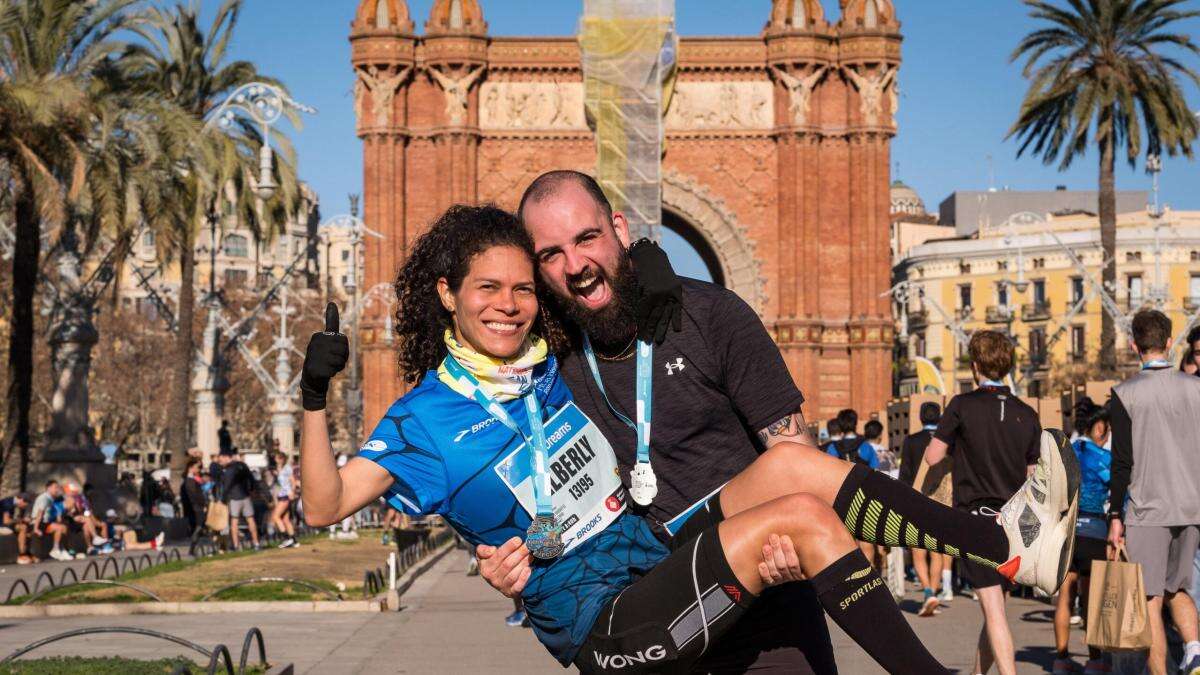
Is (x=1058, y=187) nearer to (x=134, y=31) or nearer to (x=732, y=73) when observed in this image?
(x=732, y=73)

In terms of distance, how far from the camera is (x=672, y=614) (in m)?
3.76

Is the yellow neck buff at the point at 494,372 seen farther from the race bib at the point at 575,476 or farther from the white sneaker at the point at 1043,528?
the white sneaker at the point at 1043,528

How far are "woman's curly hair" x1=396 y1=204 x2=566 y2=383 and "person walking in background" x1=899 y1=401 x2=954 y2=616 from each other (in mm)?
4893

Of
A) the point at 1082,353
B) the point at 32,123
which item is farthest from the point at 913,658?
the point at 1082,353

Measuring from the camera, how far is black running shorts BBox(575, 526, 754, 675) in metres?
3.74

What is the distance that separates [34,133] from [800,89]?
956 inches

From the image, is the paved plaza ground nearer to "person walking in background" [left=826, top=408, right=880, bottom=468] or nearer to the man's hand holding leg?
"person walking in background" [left=826, top=408, right=880, bottom=468]

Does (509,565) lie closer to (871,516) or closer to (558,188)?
(871,516)

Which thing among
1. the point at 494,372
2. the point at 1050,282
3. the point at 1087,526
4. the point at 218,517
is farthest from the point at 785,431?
the point at 1050,282

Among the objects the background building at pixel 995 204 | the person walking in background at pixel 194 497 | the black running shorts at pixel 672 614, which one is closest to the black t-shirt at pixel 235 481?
the person walking in background at pixel 194 497

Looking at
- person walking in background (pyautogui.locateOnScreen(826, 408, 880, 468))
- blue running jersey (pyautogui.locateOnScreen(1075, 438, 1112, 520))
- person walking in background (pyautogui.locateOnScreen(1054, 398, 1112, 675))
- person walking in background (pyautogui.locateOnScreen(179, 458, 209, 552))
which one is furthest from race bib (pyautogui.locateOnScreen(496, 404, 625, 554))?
person walking in background (pyautogui.locateOnScreen(179, 458, 209, 552))

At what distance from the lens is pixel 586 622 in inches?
151

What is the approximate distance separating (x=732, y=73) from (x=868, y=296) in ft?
23.0

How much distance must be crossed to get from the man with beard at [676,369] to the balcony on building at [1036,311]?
77.4 meters
